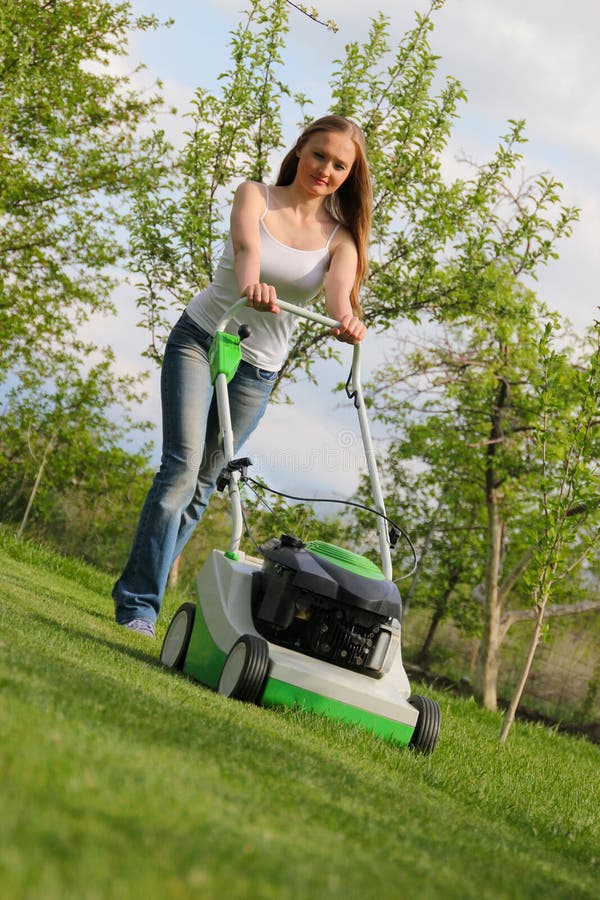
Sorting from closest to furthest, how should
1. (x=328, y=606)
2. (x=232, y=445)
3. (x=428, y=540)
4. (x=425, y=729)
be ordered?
(x=328, y=606) → (x=425, y=729) → (x=232, y=445) → (x=428, y=540)

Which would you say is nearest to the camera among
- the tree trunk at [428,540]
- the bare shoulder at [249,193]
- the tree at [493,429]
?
the bare shoulder at [249,193]

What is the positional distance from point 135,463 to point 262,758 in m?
12.2

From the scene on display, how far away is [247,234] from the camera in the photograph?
173 inches

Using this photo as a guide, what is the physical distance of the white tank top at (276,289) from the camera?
4.54 metres

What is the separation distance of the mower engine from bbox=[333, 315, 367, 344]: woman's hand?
92 centimetres

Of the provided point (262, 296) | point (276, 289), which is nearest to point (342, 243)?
point (276, 289)

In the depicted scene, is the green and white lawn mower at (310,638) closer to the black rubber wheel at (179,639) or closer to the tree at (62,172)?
the black rubber wheel at (179,639)

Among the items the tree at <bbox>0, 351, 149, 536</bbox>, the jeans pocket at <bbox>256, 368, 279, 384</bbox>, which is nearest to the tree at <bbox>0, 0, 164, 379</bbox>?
the tree at <bbox>0, 351, 149, 536</bbox>

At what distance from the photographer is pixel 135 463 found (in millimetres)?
14570

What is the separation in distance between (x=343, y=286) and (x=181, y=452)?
93cm

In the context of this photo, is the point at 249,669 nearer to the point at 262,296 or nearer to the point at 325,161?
the point at 262,296

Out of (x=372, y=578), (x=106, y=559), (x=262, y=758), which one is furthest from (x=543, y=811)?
(x=106, y=559)

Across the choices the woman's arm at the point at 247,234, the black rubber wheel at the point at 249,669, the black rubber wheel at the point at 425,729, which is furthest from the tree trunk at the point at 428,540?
the black rubber wheel at the point at 249,669

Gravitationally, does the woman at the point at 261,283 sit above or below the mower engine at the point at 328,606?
above
